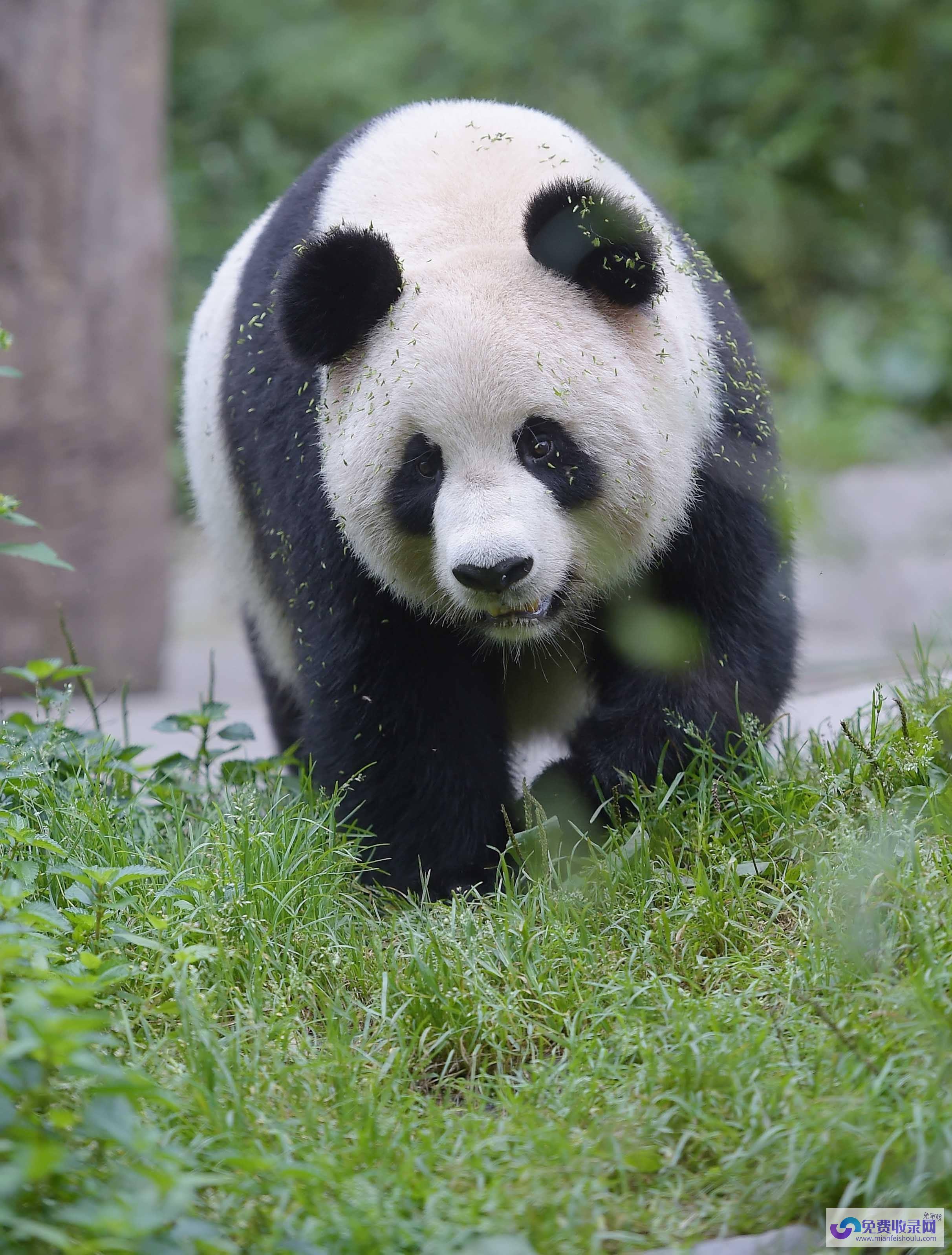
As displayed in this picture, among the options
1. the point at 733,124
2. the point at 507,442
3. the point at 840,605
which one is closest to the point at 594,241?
the point at 507,442

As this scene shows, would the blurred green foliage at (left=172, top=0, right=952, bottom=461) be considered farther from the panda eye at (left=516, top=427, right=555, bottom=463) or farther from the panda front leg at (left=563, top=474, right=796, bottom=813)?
the panda eye at (left=516, top=427, right=555, bottom=463)

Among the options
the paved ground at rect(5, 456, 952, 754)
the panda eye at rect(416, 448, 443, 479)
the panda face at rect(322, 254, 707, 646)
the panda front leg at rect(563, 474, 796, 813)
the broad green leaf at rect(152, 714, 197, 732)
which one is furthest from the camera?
the broad green leaf at rect(152, 714, 197, 732)

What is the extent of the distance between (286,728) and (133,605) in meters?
3.51

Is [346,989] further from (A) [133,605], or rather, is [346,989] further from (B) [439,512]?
(A) [133,605]

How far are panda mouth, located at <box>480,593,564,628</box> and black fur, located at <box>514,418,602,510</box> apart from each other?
26cm

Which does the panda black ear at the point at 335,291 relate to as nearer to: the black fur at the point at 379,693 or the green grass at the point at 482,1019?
the black fur at the point at 379,693

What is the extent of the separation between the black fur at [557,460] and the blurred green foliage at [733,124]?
778 cm

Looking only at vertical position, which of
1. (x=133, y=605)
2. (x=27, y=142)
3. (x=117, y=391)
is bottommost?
(x=133, y=605)

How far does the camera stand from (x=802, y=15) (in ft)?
39.1

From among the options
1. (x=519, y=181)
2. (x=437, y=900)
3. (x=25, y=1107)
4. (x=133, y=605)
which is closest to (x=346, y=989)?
(x=437, y=900)

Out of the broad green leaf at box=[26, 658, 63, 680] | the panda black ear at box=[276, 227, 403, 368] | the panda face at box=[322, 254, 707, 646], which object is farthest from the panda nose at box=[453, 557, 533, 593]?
the broad green leaf at box=[26, 658, 63, 680]

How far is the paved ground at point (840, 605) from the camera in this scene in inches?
139

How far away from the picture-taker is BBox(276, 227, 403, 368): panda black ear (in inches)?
132

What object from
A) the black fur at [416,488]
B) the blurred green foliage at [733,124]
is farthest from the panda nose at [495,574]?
the blurred green foliage at [733,124]
